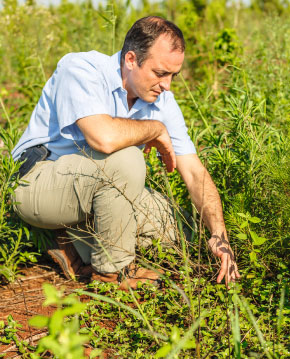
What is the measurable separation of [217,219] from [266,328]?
63cm

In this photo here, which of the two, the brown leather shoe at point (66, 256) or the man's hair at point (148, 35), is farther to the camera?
the brown leather shoe at point (66, 256)

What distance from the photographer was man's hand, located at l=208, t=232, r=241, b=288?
2248 mm

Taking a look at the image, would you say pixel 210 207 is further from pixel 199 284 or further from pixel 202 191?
pixel 199 284

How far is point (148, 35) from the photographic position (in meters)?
2.53

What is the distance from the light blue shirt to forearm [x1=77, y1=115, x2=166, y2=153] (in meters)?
0.05

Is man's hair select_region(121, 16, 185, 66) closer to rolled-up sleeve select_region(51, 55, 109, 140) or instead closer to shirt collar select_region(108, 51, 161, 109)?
shirt collar select_region(108, 51, 161, 109)

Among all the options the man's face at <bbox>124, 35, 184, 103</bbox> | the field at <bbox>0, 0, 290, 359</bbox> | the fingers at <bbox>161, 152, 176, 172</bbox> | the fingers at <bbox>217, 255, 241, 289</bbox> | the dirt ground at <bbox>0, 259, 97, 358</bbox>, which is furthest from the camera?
Result: the fingers at <bbox>161, 152, 176, 172</bbox>

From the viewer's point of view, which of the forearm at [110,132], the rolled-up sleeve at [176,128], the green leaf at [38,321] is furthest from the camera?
the rolled-up sleeve at [176,128]

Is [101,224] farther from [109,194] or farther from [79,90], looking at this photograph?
[79,90]

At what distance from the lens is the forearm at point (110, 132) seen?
7.75ft

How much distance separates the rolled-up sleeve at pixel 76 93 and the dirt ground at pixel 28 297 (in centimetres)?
83

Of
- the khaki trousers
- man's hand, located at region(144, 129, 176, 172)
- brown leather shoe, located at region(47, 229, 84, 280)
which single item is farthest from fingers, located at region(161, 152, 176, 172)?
brown leather shoe, located at region(47, 229, 84, 280)

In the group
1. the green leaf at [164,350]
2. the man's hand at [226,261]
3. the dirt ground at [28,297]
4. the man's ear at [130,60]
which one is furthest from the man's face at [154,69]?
the green leaf at [164,350]

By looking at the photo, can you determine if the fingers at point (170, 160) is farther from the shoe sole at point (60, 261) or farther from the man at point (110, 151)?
the shoe sole at point (60, 261)
